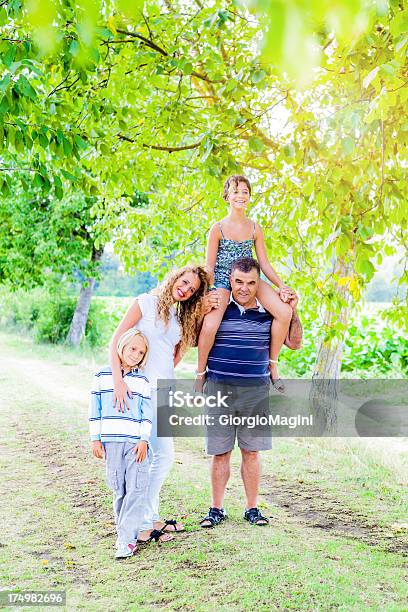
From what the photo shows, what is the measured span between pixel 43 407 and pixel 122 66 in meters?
5.16

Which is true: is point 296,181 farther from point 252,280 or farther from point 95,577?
point 95,577

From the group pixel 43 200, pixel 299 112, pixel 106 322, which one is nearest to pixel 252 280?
pixel 299 112

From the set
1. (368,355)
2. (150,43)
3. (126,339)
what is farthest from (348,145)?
(368,355)

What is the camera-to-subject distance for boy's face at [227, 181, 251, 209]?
4.43m

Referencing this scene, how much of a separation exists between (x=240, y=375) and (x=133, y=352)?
0.81 metres

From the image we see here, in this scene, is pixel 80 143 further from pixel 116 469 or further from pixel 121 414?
pixel 116 469

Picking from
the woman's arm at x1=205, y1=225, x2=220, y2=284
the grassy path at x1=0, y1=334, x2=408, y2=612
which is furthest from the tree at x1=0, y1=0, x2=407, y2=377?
the grassy path at x1=0, y1=334, x2=408, y2=612

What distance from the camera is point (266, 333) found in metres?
4.35

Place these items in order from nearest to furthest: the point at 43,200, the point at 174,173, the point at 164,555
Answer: the point at 164,555, the point at 174,173, the point at 43,200

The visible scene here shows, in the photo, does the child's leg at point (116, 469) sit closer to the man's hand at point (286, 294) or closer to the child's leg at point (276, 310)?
the child's leg at point (276, 310)

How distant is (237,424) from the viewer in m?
4.31

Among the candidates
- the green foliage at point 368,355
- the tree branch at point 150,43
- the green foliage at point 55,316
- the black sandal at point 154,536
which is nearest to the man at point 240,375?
the black sandal at point 154,536

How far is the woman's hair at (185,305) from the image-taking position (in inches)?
159

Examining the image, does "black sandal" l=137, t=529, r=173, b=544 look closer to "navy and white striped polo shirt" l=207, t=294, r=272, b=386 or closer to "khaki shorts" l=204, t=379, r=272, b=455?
"khaki shorts" l=204, t=379, r=272, b=455
